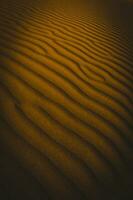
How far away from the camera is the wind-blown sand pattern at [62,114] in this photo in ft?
5.61

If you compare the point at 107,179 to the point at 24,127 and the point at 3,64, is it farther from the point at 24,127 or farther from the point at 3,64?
the point at 3,64

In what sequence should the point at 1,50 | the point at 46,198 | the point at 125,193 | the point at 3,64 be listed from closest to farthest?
the point at 46,198, the point at 125,193, the point at 3,64, the point at 1,50

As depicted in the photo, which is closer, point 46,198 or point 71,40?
point 46,198

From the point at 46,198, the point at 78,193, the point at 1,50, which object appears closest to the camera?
the point at 46,198

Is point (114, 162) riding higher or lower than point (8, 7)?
lower

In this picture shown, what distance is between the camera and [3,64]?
2.52 m

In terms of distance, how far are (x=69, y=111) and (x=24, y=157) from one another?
0.69 m

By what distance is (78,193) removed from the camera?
5.54 feet

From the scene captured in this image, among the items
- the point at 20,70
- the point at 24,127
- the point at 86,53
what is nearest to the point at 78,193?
the point at 24,127

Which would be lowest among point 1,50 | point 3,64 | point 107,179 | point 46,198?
point 107,179

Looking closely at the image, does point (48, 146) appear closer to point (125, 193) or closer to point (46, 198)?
point (46, 198)

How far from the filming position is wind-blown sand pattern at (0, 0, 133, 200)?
5.61 ft

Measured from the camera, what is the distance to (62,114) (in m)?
2.22

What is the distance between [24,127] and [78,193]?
63 centimetres
